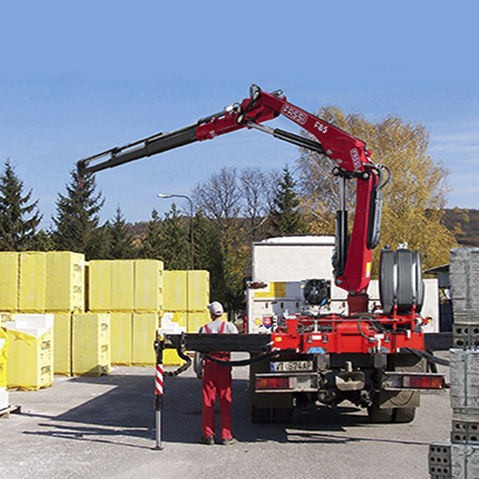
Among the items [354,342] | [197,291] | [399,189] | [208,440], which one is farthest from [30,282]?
[399,189]

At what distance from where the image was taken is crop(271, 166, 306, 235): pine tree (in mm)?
57406

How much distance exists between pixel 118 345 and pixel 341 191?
9.89 meters

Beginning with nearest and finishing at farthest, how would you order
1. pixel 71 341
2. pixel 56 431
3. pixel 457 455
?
1. pixel 457 455
2. pixel 56 431
3. pixel 71 341

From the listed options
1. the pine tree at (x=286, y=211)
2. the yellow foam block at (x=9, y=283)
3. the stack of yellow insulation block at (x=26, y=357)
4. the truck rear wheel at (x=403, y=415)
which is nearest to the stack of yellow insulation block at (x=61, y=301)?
the yellow foam block at (x=9, y=283)

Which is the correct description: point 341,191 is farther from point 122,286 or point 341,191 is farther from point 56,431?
point 122,286

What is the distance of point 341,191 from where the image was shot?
1134cm

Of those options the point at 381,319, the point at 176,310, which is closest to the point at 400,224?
the point at 176,310

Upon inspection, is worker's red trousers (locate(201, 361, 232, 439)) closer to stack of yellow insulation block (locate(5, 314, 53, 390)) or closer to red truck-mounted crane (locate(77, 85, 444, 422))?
red truck-mounted crane (locate(77, 85, 444, 422))

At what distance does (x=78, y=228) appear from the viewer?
51656mm

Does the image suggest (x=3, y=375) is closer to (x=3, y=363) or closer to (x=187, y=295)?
(x=3, y=363)

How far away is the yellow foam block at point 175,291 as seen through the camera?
20641mm

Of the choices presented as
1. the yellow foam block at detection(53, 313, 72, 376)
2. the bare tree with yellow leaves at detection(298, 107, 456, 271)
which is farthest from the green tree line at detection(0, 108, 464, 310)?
the yellow foam block at detection(53, 313, 72, 376)

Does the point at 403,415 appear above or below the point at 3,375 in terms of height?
below

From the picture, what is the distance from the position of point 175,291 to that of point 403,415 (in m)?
11.4
